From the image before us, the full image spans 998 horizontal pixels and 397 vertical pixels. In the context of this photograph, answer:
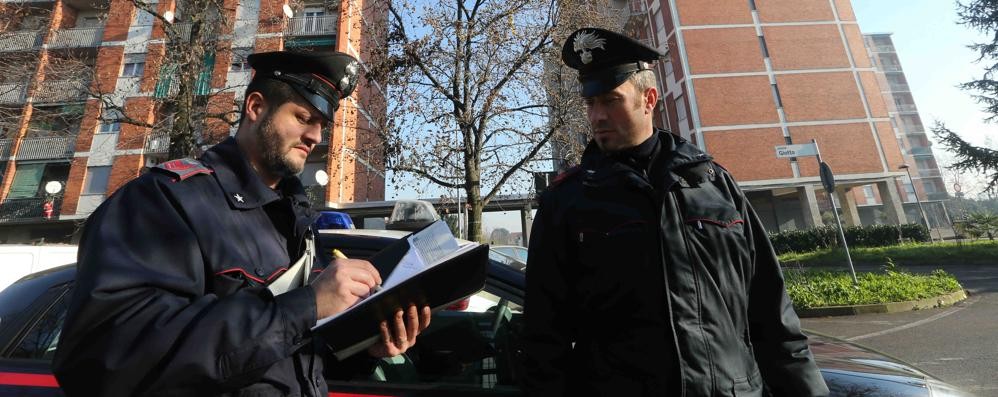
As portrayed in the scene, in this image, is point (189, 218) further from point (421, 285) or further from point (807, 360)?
point (807, 360)

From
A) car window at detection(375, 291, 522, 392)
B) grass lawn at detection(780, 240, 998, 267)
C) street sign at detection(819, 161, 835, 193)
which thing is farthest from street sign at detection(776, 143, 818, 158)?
car window at detection(375, 291, 522, 392)

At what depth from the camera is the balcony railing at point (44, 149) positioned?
76.4ft

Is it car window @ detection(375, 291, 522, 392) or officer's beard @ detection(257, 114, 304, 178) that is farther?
car window @ detection(375, 291, 522, 392)

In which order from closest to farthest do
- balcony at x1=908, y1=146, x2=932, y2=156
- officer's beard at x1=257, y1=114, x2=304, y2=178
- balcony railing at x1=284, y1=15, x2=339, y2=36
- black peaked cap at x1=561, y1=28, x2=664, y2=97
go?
officer's beard at x1=257, y1=114, x2=304, y2=178 < black peaked cap at x1=561, y1=28, x2=664, y2=97 < balcony railing at x1=284, y1=15, x2=339, y2=36 < balcony at x1=908, y1=146, x2=932, y2=156

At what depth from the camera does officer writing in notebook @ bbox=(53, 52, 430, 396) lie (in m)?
0.79

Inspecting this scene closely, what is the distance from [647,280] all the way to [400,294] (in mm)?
793

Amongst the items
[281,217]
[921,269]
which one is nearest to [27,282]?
[281,217]

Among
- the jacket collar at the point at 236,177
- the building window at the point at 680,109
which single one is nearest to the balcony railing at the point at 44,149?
the jacket collar at the point at 236,177

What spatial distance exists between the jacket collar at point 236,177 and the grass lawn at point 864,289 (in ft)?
31.2

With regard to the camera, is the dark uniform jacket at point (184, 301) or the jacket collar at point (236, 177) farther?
the jacket collar at point (236, 177)

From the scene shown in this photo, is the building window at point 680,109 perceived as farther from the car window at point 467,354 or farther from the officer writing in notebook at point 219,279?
the officer writing in notebook at point 219,279

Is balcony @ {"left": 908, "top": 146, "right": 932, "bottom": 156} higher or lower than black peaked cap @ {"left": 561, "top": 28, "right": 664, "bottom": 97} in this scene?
higher

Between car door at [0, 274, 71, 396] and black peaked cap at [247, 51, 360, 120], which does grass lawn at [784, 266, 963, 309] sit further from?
car door at [0, 274, 71, 396]

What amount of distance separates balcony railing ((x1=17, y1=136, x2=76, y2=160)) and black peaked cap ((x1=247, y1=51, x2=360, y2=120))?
30809 mm
